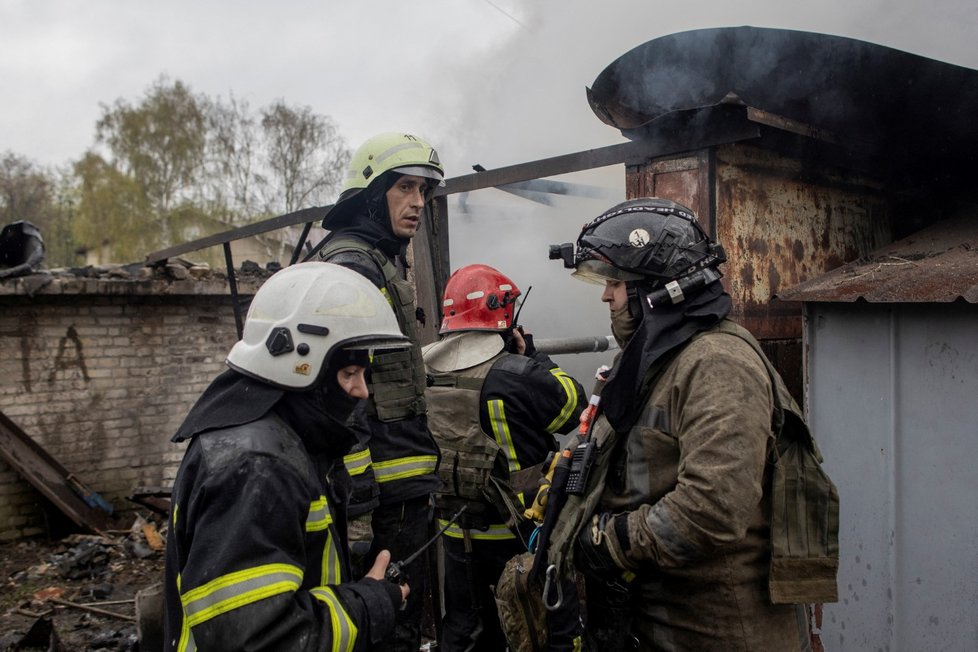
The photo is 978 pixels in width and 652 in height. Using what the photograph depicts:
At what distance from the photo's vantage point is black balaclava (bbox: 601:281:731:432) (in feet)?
6.73

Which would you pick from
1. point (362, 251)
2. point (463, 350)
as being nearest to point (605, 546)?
point (463, 350)

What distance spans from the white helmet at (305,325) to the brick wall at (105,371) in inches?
306

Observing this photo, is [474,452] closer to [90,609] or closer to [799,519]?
[799,519]

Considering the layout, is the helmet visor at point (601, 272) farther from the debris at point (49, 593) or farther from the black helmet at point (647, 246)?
the debris at point (49, 593)

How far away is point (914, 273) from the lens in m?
3.15

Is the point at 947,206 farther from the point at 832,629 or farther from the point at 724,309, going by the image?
the point at 724,309

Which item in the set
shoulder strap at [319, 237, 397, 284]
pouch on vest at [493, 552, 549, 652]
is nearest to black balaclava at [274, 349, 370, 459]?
pouch on vest at [493, 552, 549, 652]

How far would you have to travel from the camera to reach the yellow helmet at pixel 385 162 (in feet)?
10.7

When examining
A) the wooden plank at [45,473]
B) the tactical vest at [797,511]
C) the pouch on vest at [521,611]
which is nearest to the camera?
the tactical vest at [797,511]

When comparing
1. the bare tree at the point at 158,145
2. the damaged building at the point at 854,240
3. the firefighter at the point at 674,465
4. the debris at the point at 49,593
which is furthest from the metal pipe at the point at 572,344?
the bare tree at the point at 158,145

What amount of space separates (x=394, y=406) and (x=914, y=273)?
2484mm

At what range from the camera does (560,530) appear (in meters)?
2.22

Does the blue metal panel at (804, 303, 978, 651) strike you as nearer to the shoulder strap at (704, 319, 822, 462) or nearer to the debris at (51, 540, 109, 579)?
the shoulder strap at (704, 319, 822, 462)

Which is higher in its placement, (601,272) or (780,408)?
(601,272)
